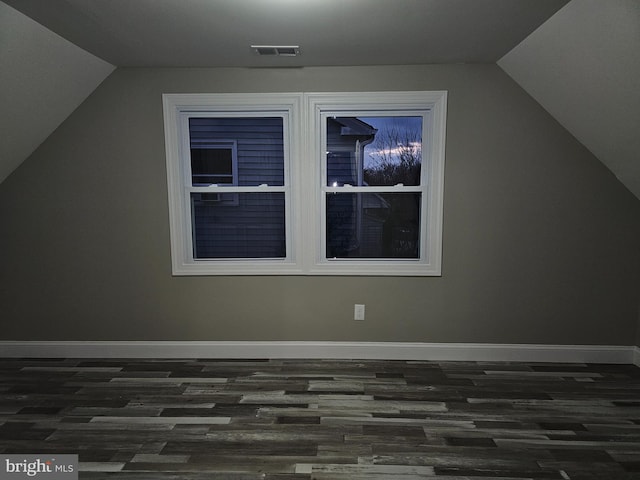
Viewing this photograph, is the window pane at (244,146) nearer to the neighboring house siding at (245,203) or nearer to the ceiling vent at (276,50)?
the neighboring house siding at (245,203)

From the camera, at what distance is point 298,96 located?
3.03 meters

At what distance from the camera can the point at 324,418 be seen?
2434mm

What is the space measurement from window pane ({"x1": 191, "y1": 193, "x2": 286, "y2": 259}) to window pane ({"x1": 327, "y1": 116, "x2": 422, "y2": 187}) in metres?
0.56

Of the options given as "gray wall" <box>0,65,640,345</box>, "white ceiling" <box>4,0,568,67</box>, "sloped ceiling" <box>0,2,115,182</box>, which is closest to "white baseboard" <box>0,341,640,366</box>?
"gray wall" <box>0,65,640,345</box>

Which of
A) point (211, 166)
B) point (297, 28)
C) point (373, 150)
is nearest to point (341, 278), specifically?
point (373, 150)

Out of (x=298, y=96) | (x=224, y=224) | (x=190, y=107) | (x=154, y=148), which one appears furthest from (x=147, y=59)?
(x=224, y=224)

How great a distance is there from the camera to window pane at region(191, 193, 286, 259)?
10.8ft

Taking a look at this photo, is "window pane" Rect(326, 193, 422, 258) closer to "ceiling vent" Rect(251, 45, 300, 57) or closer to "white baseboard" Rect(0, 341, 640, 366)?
"white baseboard" Rect(0, 341, 640, 366)

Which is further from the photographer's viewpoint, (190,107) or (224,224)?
(224,224)

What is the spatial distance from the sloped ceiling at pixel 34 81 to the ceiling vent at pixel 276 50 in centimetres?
117

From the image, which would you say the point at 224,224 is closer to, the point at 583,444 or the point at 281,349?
the point at 281,349

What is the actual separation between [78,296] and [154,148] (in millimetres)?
1375

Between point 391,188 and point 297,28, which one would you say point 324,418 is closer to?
point 391,188

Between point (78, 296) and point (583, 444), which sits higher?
point (78, 296)
